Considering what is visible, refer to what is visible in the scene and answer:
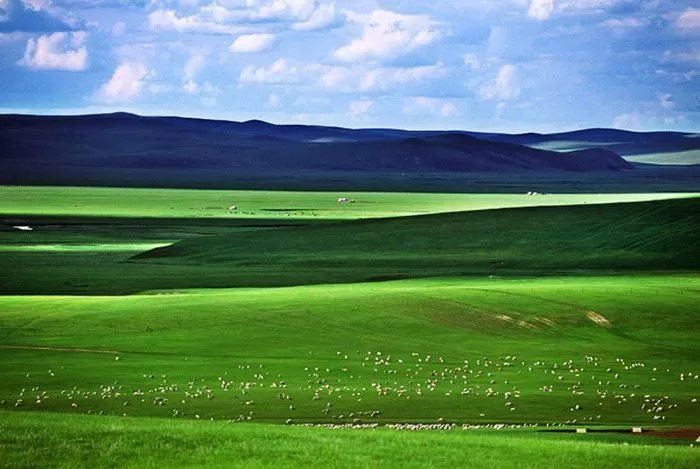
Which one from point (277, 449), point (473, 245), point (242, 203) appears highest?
point (277, 449)

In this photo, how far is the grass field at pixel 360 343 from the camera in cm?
Result: 2400

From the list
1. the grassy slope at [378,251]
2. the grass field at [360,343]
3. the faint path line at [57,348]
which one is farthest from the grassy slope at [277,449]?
the grassy slope at [378,251]

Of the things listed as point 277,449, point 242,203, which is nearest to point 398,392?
point 277,449

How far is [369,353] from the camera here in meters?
44.5

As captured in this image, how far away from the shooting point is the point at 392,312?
169ft

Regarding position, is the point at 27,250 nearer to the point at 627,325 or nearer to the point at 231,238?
the point at 231,238

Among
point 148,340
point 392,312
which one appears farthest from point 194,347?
point 392,312

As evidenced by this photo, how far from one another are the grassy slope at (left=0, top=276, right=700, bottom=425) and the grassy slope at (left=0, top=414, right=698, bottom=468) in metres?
8.69

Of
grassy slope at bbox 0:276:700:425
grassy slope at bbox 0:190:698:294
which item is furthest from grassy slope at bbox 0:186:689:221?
grassy slope at bbox 0:276:700:425

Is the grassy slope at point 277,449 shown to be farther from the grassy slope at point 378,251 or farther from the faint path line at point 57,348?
the grassy slope at point 378,251

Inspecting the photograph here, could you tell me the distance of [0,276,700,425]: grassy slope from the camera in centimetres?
3534

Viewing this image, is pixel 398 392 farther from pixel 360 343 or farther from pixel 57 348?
pixel 57 348

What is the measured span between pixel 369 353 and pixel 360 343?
187 centimetres

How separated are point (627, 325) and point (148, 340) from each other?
1687cm
